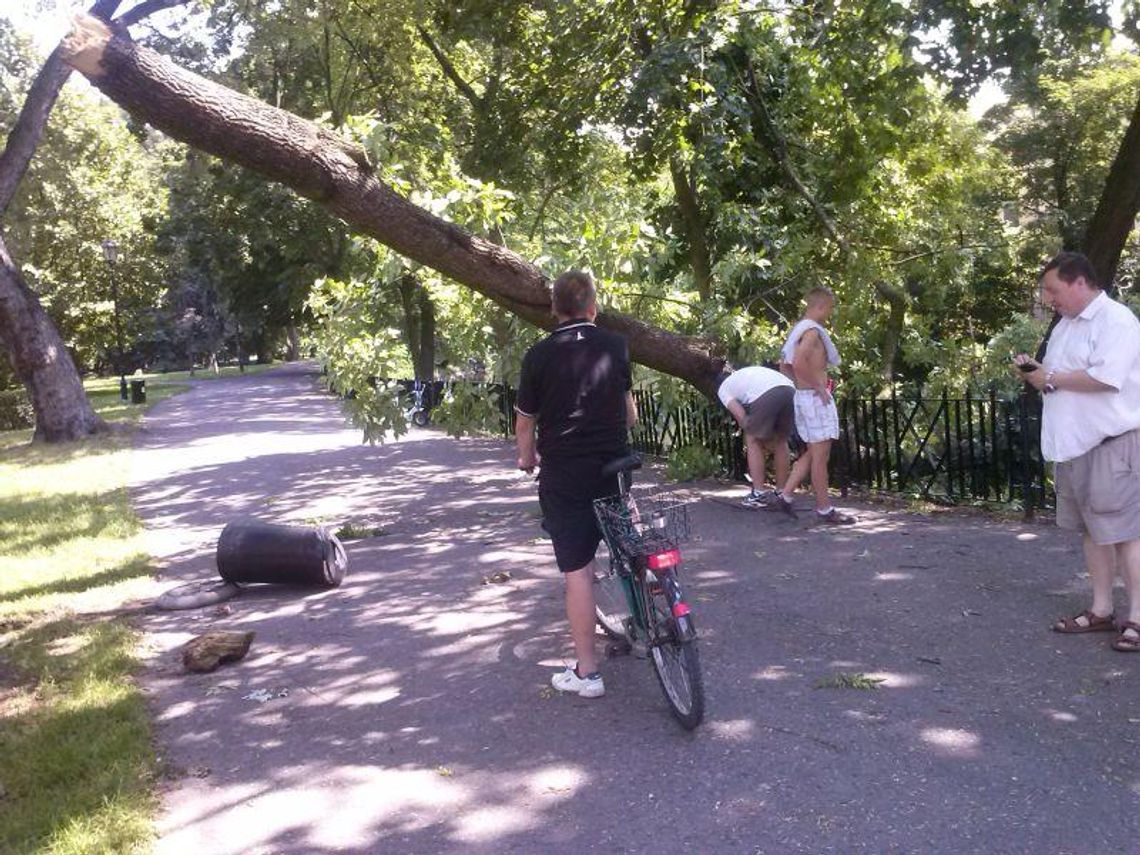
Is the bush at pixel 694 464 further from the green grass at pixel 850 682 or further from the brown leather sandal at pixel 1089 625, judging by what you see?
the green grass at pixel 850 682

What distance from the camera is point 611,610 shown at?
5.78m

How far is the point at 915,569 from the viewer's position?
691cm

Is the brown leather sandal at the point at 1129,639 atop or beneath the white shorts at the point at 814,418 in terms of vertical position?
beneath

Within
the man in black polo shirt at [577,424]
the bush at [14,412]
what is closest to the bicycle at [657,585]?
the man in black polo shirt at [577,424]

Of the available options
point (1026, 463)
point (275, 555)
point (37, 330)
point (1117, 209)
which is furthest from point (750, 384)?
point (37, 330)

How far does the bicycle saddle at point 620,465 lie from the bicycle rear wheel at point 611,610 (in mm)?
634

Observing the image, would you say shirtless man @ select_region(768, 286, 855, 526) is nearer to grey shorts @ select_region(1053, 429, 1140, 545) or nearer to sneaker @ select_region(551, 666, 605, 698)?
grey shorts @ select_region(1053, 429, 1140, 545)

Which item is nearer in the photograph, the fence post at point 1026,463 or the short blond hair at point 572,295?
the short blond hair at point 572,295

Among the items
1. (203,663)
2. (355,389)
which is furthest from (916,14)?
(203,663)

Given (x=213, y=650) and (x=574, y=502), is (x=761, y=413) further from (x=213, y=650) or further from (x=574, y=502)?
(x=213, y=650)

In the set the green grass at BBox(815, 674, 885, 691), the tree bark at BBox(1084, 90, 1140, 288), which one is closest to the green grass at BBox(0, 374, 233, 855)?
the green grass at BBox(815, 674, 885, 691)

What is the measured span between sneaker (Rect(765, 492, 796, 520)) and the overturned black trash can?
368 cm

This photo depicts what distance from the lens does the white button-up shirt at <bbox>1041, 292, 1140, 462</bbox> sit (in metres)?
4.99

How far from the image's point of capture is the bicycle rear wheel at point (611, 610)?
17.4 feet
